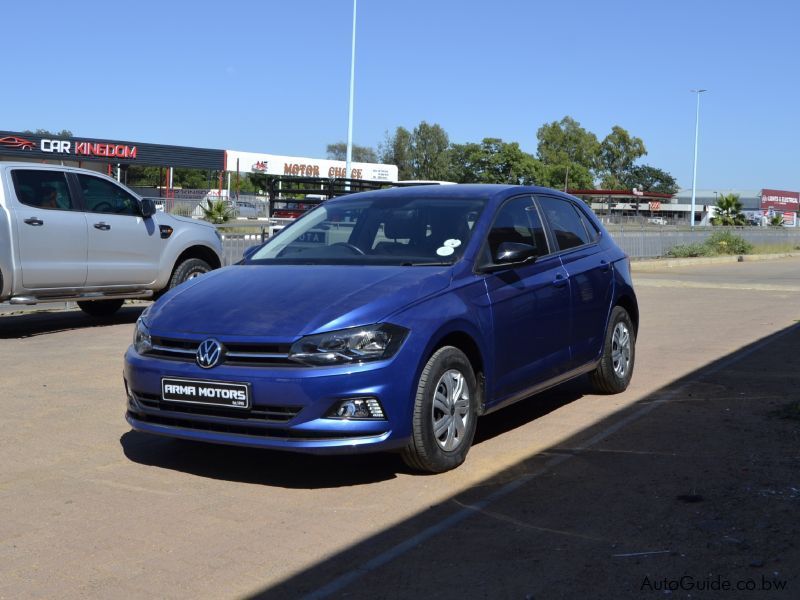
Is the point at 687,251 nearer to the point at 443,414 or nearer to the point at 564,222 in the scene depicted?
the point at 564,222

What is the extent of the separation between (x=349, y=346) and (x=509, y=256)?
1423 mm

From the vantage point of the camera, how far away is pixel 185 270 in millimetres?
12500

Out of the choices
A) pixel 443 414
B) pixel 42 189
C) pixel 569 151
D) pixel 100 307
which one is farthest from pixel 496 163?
pixel 443 414

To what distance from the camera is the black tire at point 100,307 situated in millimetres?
13023

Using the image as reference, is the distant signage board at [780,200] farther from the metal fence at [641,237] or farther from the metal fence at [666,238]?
the metal fence at [666,238]

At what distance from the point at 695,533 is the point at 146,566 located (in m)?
2.44

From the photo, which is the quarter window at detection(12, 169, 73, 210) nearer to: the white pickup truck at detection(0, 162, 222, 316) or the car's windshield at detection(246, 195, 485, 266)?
the white pickup truck at detection(0, 162, 222, 316)

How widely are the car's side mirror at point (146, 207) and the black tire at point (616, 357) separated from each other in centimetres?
628

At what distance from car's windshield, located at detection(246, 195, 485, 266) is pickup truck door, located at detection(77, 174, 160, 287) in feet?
16.9

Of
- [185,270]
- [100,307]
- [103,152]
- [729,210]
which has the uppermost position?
[103,152]

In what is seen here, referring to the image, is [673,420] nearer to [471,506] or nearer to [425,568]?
[471,506]

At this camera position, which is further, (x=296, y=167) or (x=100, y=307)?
(x=296, y=167)

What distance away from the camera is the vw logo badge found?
508 cm

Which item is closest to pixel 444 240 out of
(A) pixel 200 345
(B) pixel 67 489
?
(A) pixel 200 345
